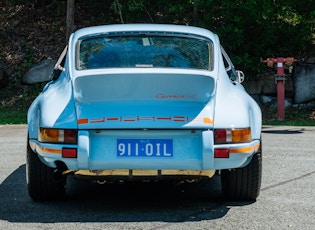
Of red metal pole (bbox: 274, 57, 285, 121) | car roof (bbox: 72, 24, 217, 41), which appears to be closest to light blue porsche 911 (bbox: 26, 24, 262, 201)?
car roof (bbox: 72, 24, 217, 41)

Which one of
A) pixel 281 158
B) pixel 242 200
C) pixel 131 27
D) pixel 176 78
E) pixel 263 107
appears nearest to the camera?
pixel 176 78

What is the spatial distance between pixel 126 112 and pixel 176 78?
0.53 metres

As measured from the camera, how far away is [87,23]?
22.7 meters

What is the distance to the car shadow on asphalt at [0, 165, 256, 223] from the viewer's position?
564 cm

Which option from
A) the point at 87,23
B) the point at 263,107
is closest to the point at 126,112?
the point at 263,107

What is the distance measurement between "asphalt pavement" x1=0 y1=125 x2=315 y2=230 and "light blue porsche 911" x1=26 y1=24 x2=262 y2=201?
0.24 meters

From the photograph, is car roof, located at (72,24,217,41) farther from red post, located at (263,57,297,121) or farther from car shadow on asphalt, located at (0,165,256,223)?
red post, located at (263,57,297,121)

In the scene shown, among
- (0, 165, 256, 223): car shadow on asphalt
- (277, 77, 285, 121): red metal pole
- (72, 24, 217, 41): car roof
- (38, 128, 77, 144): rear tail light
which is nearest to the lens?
(38, 128, 77, 144): rear tail light

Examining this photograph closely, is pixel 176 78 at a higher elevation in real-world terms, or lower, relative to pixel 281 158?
higher

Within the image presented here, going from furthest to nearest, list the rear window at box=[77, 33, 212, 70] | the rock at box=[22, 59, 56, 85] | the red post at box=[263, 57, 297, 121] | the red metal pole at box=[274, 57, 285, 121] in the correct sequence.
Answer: the rock at box=[22, 59, 56, 85] → the red metal pole at box=[274, 57, 285, 121] → the red post at box=[263, 57, 297, 121] → the rear window at box=[77, 33, 212, 70]

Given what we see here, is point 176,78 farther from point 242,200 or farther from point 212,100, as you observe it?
point 242,200

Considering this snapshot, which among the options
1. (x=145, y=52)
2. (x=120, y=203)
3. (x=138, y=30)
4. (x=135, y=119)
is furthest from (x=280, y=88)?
(x=135, y=119)

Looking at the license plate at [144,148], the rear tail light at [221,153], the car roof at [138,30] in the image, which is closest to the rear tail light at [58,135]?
the license plate at [144,148]

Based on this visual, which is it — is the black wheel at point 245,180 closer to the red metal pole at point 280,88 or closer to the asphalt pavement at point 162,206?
Answer: the asphalt pavement at point 162,206
